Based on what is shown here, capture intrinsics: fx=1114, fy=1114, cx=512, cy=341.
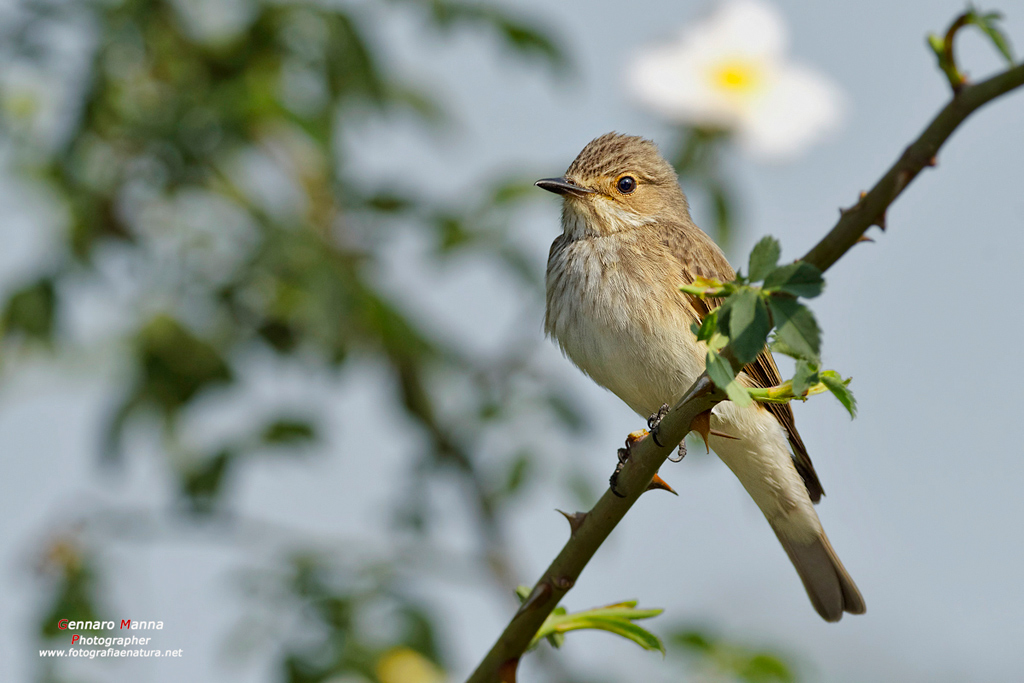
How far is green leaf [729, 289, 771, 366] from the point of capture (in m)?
1.58

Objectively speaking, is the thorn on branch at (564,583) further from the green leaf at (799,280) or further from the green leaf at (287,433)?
the green leaf at (287,433)

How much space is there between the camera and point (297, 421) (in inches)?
180

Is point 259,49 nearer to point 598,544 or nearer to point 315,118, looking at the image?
point 315,118

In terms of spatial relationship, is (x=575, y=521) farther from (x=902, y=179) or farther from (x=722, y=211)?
(x=722, y=211)

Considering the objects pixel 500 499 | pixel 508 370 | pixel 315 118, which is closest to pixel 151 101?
pixel 315 118

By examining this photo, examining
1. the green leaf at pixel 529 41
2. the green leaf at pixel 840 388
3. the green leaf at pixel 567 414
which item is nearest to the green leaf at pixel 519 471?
the green leaf at pixel 567 414

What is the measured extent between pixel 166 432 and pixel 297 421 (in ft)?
1.69

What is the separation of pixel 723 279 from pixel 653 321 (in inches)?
13.5

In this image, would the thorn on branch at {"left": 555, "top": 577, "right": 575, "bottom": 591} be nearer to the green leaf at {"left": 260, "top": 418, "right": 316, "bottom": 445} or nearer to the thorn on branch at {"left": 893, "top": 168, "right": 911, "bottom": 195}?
the thorn on branch at {"left": 893, "top": 168, "right": 911, "bottom": 195}

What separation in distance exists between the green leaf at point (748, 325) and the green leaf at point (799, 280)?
1.3 inches

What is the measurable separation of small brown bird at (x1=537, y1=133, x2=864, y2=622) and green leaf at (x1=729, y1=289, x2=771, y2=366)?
192cm

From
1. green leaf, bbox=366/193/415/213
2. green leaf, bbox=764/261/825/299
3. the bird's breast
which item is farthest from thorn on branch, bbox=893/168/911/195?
green leaf, bbox=366/193/415/213

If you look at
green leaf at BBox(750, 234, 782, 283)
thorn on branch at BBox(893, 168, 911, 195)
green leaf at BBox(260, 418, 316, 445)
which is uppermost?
green leaf at BBox(260, 418, 316, 445)

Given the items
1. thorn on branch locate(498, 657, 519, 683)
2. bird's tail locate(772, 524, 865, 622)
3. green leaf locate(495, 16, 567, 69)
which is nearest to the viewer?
thorn on branch locate(498, 657, 519, 683)
